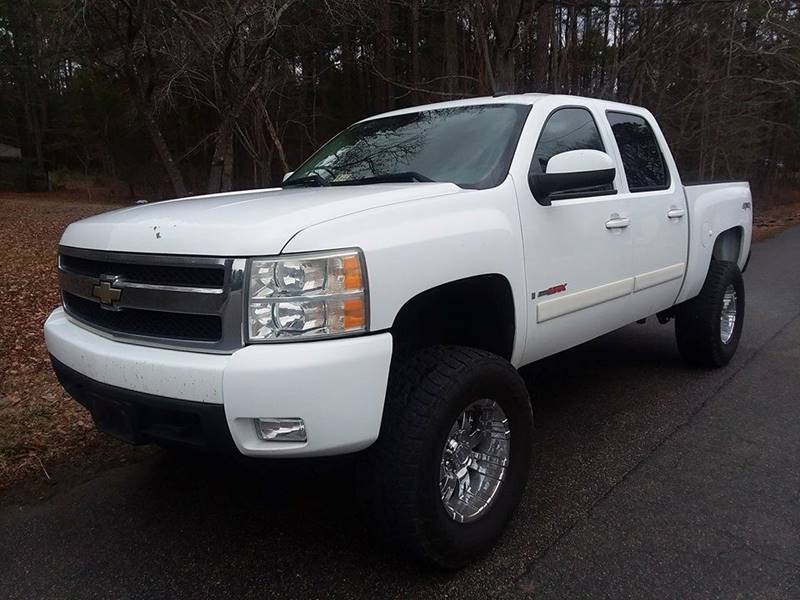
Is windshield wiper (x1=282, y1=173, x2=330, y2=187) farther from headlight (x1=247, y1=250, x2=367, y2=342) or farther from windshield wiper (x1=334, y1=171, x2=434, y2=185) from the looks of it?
headlight (x1=247, y1=250, x2=367, y2=342)

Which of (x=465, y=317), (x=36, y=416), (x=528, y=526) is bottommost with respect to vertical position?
(x=528, y=526)

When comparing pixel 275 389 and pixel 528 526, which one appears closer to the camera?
pixel 275 389

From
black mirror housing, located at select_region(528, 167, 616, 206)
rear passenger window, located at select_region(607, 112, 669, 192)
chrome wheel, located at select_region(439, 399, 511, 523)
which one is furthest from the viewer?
rear passenger window, located at select_region(607, 112, 669, 192)

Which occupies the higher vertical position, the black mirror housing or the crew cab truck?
the black mirror housing

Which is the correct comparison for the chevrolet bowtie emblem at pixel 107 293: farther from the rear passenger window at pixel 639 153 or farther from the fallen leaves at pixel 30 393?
the rear passenger window at pixel 639 153

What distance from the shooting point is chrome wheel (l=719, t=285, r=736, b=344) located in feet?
17.5

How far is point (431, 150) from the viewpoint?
3.52 metres

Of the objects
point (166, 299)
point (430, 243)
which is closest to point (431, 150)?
point (430, 243)

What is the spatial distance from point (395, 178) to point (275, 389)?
146 centimetres

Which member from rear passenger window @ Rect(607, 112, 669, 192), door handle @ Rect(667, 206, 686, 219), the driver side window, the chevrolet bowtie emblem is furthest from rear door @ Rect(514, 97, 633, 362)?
the chevrolet bowtie emblem

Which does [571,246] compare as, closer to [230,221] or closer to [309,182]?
[309,182]

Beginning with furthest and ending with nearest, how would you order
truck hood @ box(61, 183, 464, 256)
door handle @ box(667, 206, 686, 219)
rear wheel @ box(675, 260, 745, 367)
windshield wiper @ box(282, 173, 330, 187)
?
rear wheel @ box(675, 260, 745, 367) < door handle @ box(667, 206, 686, 219) < windshield wiper @ box(282, 173, 330, 187) < truck hood @ box(61, 183, 464, 256)

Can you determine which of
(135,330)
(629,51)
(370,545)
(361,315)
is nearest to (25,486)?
(135,330)

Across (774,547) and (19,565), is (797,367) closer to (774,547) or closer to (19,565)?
(774,547)
